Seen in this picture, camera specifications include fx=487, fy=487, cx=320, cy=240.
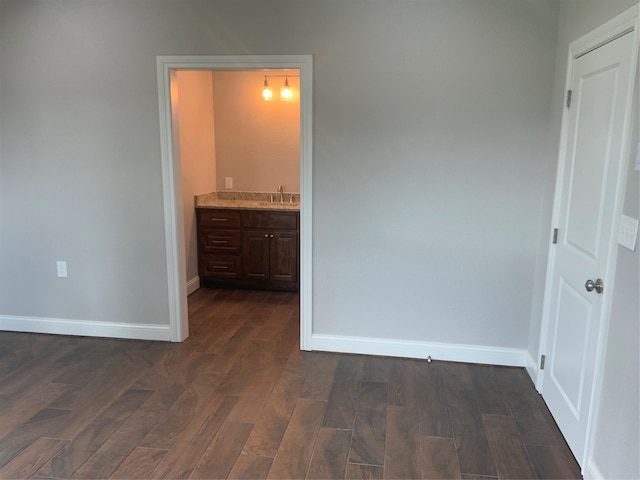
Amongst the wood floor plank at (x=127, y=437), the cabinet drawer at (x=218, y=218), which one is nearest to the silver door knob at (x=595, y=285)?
the wood floor plank at (x=127, y=437)

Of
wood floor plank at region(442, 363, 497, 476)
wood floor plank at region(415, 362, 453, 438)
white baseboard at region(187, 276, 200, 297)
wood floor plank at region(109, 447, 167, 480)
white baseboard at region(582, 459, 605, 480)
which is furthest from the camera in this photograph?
white baseboard at region(187, 276, 200, 297)

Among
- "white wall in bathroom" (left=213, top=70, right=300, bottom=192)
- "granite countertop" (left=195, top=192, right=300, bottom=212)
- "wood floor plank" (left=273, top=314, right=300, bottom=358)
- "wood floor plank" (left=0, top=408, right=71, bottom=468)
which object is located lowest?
"wood floor plank" (left=0, top=408, right=71, bottom=468)

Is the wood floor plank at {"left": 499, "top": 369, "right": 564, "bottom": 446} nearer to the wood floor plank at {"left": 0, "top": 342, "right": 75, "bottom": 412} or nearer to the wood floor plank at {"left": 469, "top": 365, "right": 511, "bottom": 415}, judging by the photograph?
the wood floor plank at {"left": 469, "top": 365, "right": 511, "bottom": 415}

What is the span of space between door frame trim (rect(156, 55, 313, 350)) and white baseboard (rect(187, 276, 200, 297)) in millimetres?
1104

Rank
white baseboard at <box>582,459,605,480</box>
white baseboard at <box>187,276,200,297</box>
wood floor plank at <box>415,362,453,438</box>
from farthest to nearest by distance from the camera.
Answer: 1. white baseboard at <box>187,276,200,297</box>
2. wood floor plank at <box>415,362,453,438</box>
3. white baseboard at <box>582,459,605,480</box>

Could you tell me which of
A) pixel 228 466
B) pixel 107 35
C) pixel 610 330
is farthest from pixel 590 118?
pixel 107 35

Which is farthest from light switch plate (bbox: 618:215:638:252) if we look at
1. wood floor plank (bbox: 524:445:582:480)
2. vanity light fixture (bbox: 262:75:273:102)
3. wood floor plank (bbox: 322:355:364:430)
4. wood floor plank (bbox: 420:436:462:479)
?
vanity light fixture (bbox: 262:75:273:102)

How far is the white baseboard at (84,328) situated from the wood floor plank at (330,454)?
5.64 feet

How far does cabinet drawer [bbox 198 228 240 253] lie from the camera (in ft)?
16.0

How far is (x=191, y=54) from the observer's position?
330cm

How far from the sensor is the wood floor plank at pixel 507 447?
2258 millimetres

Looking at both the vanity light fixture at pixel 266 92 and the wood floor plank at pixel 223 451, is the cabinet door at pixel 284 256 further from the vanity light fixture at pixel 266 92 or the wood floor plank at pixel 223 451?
the wood floor plank at pixel 223 451

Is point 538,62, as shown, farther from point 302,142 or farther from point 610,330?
point 610,330

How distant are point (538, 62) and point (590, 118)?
0.76 meters
